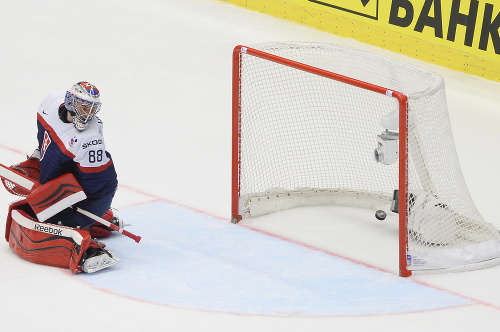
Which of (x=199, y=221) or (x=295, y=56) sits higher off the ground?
(x=295, y=56)

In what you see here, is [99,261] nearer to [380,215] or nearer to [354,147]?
[380,215]

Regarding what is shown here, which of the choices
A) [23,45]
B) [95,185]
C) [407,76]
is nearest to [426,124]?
[407,76]

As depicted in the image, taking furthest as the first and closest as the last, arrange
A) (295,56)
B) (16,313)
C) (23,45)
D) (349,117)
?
(23,45) → (349,117) → (295,56) → (16,313)

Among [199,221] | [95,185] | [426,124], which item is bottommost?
[199,221]

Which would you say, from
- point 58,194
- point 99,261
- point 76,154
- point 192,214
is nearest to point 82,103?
point 76,154

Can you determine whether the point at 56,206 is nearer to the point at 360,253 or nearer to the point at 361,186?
the point at 360,253

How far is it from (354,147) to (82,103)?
250 cm

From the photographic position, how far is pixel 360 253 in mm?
6863

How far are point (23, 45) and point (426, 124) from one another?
571cm

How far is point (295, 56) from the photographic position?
733 cm

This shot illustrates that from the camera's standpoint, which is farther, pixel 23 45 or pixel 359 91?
pixel 23 45

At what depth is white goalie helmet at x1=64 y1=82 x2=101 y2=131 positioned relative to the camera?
613 cm

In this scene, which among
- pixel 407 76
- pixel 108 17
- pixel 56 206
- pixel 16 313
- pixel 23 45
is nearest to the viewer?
pixel 16 313

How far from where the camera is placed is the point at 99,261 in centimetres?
626
